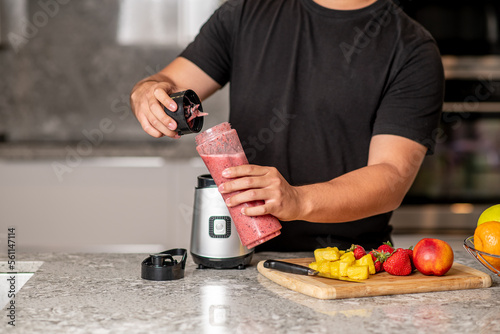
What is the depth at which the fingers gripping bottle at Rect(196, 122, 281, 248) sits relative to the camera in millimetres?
1104

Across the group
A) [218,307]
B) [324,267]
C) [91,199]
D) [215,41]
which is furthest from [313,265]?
[91,199]

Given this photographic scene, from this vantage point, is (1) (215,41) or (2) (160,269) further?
(1) (215,41)

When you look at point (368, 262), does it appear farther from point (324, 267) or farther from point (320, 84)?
point (320, 84)

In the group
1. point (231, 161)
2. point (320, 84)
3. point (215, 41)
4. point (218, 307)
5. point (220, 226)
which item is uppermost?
point (215, 41)

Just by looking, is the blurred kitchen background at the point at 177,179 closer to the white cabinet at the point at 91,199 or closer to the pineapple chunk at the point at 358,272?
the white cabinet at the point at 91,199

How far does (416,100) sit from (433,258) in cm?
54

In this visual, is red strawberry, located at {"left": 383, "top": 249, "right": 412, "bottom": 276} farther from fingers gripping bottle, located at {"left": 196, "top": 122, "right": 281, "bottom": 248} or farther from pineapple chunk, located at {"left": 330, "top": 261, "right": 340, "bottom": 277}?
fingers gripping bottle, located at {"left": 196, "top": 122, "right": 281, "bottom": 248}

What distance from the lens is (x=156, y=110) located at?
1282 mm

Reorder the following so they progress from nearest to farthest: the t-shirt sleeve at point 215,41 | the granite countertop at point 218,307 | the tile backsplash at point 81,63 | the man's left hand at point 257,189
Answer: the granite countertop at point 218,307, the man's left hand at point 257,189, the t-shirt sleeve at point 215,41, the tile backsplash at point 81,63

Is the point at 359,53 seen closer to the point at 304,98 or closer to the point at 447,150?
the point at 304,98

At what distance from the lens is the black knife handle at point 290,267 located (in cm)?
121

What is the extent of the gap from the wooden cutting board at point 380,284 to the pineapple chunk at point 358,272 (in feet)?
0.05

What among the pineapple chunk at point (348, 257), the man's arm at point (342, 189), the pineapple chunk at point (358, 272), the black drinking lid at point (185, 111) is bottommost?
the pineapple chunk at point (358, 272)

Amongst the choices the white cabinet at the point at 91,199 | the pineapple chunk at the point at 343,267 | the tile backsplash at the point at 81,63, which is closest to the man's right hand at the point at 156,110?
the pineapple chunk at the point at 343,267
